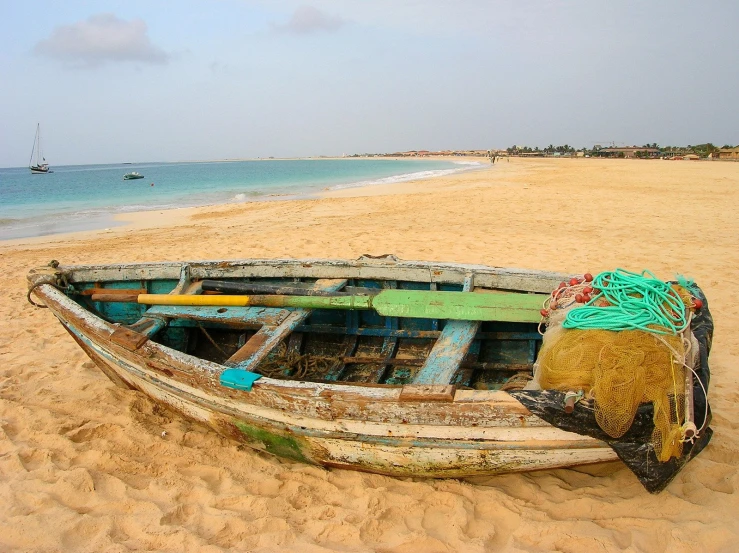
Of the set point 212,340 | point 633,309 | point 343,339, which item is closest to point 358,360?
point 343,339

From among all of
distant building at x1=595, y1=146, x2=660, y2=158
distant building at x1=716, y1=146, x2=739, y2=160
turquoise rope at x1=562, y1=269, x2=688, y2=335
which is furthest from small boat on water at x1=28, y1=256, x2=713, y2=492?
distant building at x1=595, y1=146, x2=660, y2=158

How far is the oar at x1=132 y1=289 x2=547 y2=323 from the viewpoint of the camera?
11.0 feet

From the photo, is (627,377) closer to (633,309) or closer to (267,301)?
(633,309)

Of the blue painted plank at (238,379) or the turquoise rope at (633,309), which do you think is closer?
the turquoise rope at (633,309)

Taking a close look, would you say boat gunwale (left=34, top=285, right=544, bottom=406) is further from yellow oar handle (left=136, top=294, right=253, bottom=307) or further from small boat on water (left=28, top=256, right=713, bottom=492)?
yellow oar handle (left=136, top=294, right=253, bottom=307)

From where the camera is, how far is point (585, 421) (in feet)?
7.22

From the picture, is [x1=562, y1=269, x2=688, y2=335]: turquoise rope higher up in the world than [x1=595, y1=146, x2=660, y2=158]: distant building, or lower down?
lower down

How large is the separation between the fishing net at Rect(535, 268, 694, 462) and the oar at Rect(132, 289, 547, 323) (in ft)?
2.59

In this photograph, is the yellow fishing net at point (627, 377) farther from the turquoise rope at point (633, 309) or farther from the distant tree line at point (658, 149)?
the distant tree line at point (658, 149)

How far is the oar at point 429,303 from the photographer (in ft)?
11.0

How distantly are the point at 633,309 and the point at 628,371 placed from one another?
449 mm

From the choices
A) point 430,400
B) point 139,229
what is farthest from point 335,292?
point 139,229

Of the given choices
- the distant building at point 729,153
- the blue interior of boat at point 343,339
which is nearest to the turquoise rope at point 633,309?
the blue interior of boat at point 343,339

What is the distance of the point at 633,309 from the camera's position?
2486 millimetres
